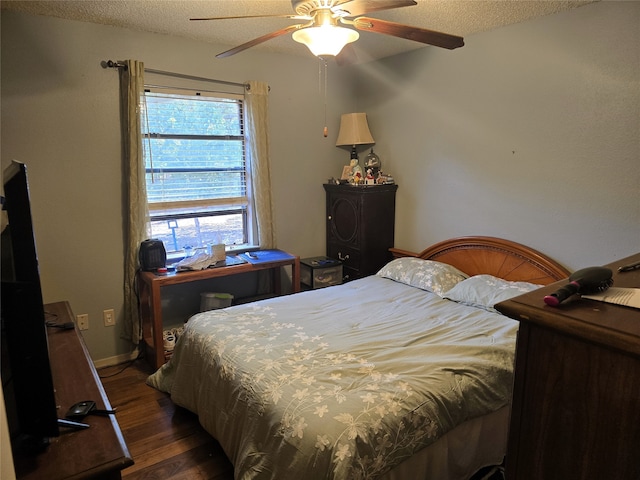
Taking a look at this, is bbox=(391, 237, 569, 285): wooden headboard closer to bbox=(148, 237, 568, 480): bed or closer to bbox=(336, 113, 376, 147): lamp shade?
bbox=(148, 237, 568, 480): bed

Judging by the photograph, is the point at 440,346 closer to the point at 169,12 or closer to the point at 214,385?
the point at 214,385

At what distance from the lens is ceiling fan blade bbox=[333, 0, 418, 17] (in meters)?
1.68

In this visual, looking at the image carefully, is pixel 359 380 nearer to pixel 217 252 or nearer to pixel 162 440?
pixel 162 440

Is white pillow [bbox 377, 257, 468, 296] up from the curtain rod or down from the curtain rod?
down

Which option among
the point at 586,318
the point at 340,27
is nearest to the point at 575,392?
the point at 586,318

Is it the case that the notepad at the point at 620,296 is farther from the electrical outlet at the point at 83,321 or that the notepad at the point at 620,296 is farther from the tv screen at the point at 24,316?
the electrical outlet at the point at 83,321

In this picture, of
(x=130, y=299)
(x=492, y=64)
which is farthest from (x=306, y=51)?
(x=130, y=299)

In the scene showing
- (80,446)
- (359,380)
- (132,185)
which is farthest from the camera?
(132,185)

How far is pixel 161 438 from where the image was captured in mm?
2314

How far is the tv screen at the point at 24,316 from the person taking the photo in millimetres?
1028

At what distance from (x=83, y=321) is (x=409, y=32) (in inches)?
115

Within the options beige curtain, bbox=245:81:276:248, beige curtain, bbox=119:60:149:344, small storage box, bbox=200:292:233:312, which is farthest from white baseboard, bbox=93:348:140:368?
beige curtain, bbox=245:81:276:248

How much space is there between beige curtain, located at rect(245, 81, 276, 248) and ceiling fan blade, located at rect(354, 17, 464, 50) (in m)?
1.69

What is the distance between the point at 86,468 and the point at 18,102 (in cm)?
253
